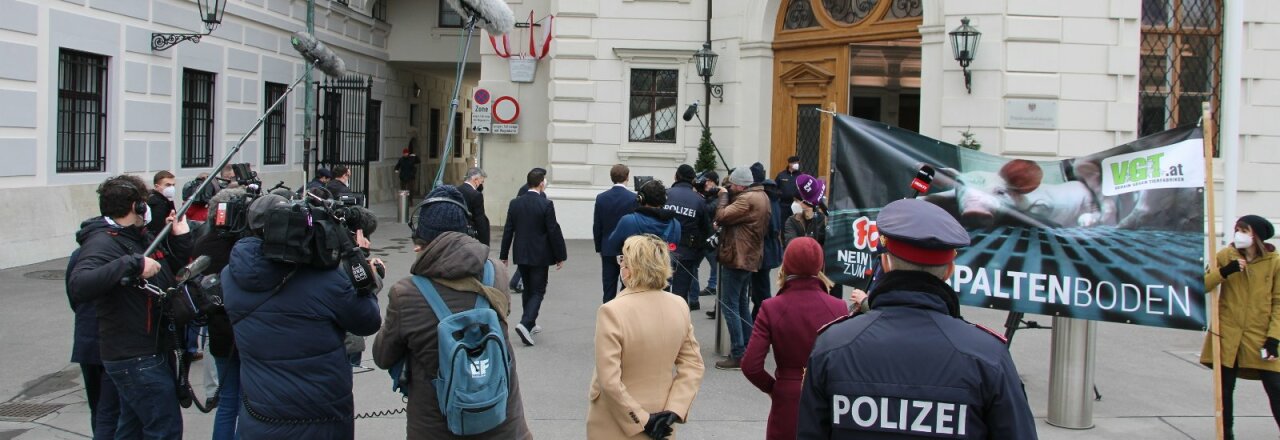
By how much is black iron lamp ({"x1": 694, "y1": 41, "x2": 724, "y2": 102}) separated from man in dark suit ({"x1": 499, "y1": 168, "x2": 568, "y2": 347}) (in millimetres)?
8469

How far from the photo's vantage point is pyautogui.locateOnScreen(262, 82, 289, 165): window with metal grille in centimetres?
2162

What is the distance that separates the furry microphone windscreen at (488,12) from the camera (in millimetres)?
7832

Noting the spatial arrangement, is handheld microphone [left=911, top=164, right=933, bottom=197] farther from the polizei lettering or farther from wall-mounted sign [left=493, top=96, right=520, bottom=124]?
wall-mounted sign [left=493, top=96, right=520, bottom=124]

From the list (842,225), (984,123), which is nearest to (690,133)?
(984,123)

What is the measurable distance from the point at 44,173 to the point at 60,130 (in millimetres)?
824

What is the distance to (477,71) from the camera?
A: 99.8 ft

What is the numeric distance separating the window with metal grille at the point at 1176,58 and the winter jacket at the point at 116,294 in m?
13.4

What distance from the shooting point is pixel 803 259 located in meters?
5.42

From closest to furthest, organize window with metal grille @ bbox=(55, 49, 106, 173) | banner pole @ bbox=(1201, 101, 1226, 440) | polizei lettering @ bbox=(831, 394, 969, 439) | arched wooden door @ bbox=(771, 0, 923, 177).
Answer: polizei lettering @ bbox=(831, 394, 969, 439)
banner pole @ bbox=(1201, 101, 1226, 440)
window with metal grille @ bbox=(55, 49, 106, 173)
arched wooden door @ bbox=(771, 0, 923, 177)

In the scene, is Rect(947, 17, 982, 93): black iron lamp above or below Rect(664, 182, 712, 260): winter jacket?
above

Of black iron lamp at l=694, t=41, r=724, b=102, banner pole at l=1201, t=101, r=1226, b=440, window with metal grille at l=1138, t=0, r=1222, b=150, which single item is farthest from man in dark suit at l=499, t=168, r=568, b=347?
window with metal grille at l=1138, t=0, r=1222, b=150

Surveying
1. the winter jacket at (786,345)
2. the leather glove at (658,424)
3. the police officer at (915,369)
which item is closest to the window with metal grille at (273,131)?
the winter jacket at (786,345)

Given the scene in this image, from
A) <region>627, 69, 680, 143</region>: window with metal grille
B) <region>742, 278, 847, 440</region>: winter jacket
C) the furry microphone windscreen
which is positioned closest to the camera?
<region>742, 278, 847, 440</region>: winter jacket

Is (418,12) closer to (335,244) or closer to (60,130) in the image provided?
(60,130)
